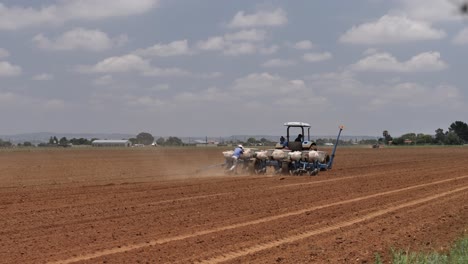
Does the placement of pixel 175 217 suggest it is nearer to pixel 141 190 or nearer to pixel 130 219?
pixel 130 219

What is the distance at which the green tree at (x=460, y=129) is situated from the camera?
383 ft

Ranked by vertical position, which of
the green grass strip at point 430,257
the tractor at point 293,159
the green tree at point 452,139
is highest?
the green tree at point 452,139

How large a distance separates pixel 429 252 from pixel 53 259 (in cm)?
541

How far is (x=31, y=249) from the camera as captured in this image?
8.69 m

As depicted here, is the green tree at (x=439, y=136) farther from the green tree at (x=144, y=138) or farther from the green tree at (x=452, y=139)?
the green tree at (x=144, y=138)

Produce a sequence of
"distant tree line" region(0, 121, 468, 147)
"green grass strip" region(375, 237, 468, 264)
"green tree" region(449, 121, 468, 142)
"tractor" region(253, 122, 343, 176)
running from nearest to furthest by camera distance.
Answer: "green grass strip" region(375, 237, 468, 264) → "tractor" region(253, 122, 343, 176) → "distant tree line" region(0, 121, 468, 147) → "green tree" region(449, 121, 468, 142)

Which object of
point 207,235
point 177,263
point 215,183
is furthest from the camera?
point 215,183

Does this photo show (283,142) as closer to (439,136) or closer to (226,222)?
(226,222)

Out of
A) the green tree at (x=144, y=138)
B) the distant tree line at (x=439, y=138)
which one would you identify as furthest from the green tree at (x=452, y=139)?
the green tree at (x=144, y=138)

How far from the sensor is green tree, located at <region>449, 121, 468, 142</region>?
116688 mm

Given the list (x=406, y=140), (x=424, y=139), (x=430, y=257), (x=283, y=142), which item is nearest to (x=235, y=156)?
(x=283, y=142)

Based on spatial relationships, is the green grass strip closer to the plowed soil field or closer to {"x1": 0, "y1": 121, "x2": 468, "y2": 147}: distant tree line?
the plowed soil field

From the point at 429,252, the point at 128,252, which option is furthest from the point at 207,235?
the point at 429,252

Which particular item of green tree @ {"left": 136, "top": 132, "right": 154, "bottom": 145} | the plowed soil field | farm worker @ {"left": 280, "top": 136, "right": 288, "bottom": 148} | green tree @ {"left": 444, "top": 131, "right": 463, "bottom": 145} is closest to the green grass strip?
the plowed soil field
